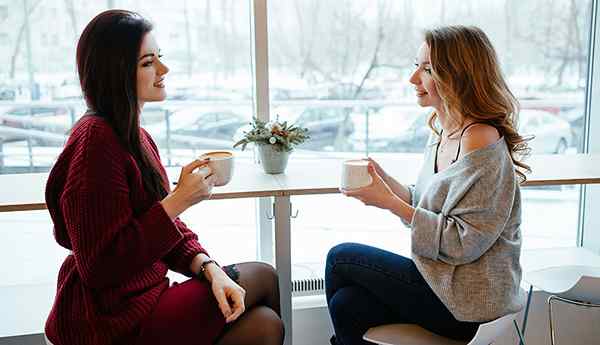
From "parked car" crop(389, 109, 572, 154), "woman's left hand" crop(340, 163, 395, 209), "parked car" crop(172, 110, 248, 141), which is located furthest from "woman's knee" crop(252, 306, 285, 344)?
"parked car" crop(389, 109, 572, 154)

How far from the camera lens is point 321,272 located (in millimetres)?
2395

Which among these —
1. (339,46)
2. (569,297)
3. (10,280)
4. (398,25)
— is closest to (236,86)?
(339,46)

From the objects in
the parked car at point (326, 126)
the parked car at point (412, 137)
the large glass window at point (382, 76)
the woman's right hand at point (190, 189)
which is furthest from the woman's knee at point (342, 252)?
the parked car at point (412, 137)

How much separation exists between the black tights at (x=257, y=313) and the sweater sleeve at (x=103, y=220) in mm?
293

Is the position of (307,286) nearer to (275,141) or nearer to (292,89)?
(275,141)

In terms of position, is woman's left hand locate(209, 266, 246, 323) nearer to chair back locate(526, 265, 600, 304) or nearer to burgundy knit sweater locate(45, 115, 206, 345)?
burgundy knit sweater locate(45, 115, 206, 345)

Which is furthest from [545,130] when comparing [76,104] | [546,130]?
[76,104]

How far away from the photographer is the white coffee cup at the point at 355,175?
155 cm

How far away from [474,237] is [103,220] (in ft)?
2.76

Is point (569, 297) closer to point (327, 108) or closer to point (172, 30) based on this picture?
point (327, 108)

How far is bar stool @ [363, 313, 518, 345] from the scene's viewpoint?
55.6 inches

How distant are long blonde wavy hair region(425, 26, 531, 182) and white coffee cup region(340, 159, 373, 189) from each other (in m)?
0.27

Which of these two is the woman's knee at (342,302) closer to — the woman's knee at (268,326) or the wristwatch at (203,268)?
the woman's knee at (268,326)

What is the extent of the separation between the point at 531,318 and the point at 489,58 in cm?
127
